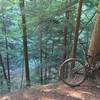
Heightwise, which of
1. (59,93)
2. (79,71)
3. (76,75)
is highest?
(79,71)

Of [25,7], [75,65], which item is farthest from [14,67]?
[75,65]

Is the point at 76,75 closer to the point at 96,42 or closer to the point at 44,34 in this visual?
the point at 96,42

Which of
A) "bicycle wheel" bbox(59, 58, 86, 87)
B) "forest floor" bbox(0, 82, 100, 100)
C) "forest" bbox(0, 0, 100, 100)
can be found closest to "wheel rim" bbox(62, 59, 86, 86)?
"bicycle wheel" bbox(59, 58, 86, 87)

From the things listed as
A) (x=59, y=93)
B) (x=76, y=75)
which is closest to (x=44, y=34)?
(x=76, y=75)

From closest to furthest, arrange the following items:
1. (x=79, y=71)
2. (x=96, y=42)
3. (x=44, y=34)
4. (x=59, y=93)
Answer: (x=59, y=93) < (x=79, y=71) < (x=96, y=42) < (x=44, y=34)

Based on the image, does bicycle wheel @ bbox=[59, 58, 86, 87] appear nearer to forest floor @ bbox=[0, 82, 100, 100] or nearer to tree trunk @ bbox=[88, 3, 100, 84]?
forest floor @ bbox=[0, 82, 100, 100]

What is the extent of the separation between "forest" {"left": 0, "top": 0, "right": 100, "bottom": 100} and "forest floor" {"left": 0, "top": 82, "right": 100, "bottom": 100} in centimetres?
58

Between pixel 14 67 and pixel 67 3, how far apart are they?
1048cm

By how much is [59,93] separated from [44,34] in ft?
20.5

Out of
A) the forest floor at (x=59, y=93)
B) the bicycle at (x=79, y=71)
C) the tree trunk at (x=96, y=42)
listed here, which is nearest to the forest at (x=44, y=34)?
the tree trunk at (x=96, y=42)

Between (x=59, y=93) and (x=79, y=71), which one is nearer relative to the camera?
(x=59, y=93)

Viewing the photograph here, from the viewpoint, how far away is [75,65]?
22.7ft

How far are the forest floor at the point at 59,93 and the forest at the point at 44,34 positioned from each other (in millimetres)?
575

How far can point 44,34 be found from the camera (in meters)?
12.3
